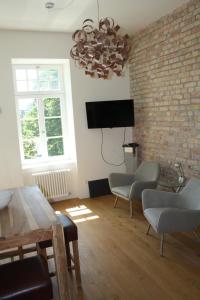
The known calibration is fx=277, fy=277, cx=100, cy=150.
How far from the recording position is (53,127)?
16.9ft

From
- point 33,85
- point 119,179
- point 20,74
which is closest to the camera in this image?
point 119,179

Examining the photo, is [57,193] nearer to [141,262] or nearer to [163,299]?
[141,262]

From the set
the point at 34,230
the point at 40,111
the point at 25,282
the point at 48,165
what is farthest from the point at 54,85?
the point at 25,282

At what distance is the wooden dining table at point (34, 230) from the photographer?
180 cm

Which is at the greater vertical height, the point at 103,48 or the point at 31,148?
the point at 103,48

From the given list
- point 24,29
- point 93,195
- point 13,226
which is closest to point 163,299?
point 13,226

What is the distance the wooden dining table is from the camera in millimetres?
1802

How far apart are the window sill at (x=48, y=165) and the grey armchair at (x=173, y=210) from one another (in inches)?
82.6

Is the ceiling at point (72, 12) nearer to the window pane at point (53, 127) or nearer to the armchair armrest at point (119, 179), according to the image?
the window pane at point (53, 127)

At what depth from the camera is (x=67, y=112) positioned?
5.18m

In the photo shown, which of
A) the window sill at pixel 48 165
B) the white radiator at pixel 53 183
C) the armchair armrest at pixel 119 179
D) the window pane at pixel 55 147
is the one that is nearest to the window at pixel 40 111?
the window pane at pixel 55 147

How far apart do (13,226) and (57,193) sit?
→ 3.13 metres

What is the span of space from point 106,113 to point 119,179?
3.98 feet

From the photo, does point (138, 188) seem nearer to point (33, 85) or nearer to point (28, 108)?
point (28, 108)
